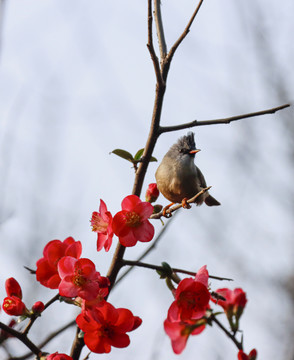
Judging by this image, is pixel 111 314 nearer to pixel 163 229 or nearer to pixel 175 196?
pixel 163 229

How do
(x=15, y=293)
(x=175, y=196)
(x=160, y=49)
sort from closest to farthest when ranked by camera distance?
(x=15, y=293)
(x=160, y=49)
(x=175, y=196)

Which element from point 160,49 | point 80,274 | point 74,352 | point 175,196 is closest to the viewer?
point 80,274

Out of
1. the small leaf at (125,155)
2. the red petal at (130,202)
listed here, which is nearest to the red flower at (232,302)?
the red petal at (130,202)

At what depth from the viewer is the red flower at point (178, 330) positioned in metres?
1.62

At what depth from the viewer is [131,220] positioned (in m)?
1.93

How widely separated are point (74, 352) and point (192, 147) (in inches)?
118

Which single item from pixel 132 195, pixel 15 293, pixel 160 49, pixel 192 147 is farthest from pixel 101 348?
pixel 192 147

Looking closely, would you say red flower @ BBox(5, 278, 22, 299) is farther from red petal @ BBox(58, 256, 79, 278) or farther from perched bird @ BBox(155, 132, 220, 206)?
perched bird @ BBox(155, 132, 220, 206)

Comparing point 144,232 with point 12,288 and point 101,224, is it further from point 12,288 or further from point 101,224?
point 12,288

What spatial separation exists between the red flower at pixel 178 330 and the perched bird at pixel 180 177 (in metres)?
2.03

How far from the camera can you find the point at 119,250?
196 centimetres

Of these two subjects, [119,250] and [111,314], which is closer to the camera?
[111,314]

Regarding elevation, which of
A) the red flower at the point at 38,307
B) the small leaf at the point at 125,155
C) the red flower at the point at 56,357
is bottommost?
the red flower at the point at 56,357

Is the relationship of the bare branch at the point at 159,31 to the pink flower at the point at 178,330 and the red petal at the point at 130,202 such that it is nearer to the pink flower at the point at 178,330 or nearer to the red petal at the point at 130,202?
the red petal at the point at 130,202
